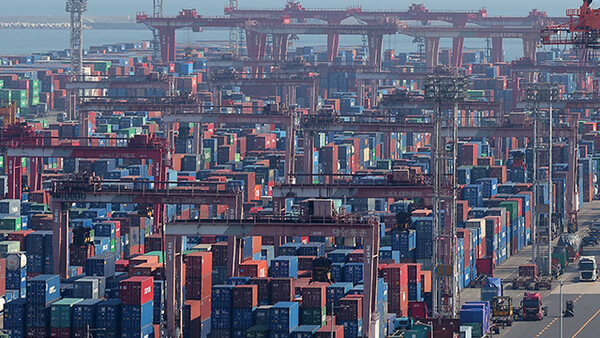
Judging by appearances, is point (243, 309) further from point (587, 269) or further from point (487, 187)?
point (487, 187)

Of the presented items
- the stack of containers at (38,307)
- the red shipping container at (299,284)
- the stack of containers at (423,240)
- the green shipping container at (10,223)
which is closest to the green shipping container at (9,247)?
the green shipping container at (10,223)

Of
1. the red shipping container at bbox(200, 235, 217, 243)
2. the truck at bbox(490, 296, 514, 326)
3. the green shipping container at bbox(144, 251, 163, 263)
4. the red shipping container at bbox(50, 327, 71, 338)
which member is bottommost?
the truck at bbox(490, 296, 514, 326)

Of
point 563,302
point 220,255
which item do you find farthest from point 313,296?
point 563,302

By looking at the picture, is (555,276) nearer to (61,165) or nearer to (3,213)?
(3,213)

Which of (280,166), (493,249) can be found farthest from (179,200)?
(280,166)

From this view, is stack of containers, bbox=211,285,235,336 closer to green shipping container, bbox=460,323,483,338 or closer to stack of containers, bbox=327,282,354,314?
stack of containers, bbox=327,282,354,314

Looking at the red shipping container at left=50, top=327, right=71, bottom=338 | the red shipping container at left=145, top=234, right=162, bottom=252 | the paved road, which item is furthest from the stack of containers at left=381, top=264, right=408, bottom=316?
the red shipping container at left=50, top=327, right=71, bottom=338
